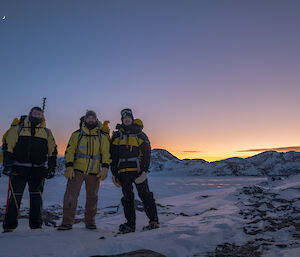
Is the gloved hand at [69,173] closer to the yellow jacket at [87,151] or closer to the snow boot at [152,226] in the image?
the yellow jacket at [87,151]

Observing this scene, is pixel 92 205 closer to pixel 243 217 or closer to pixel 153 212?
pixel 153 212

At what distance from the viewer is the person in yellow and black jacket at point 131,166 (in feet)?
15.3

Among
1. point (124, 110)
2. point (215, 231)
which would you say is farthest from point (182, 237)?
point (124, 110)

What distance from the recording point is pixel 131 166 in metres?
4.71

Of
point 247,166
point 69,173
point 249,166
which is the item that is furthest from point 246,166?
point 69,173

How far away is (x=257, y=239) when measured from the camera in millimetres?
3303

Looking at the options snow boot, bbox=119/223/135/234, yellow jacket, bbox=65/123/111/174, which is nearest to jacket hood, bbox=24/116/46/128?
yellow jacket, bbox=65/123/111/174

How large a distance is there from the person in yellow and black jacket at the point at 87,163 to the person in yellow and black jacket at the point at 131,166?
275mm

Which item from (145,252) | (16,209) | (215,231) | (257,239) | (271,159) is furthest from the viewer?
(271,159)

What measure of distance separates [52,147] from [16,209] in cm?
129

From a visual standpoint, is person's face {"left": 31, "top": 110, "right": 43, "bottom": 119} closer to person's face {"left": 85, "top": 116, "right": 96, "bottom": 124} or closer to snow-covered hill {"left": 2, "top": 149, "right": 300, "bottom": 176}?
person's face {"left": 85, "top": 116, "right": 96, "bottom": 124}

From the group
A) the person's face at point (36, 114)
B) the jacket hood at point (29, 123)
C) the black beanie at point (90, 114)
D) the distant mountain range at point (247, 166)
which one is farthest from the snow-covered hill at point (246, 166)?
the person's face at point (36, 114)

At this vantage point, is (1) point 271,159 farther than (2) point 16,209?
Yes

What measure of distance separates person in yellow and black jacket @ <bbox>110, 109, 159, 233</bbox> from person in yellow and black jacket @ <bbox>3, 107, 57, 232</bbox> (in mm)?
1354
